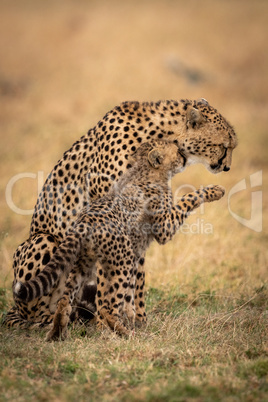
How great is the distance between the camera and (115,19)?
67.8 feet

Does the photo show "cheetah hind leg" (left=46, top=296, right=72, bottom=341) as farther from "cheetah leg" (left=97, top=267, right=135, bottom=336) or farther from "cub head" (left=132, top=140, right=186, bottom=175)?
"cub head" (left=132, top=140, right=186, bottom=175)

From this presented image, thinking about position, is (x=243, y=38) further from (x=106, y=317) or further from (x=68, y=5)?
(x=106, y=317)

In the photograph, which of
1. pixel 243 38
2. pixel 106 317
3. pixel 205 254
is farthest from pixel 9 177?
pixel 243 38

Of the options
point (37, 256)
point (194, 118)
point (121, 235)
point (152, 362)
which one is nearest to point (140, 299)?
point (121, 235)

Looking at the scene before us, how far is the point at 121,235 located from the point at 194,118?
106 cm

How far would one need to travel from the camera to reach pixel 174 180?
8703 millimetres

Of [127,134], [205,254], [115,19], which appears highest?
[115,19]

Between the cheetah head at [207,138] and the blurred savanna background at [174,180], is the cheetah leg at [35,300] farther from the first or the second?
the cheetah head at [207,138]

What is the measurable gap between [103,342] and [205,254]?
103 inches

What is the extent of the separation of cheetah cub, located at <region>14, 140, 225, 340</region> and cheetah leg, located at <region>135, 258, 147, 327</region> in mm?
80

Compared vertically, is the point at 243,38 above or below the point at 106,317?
above

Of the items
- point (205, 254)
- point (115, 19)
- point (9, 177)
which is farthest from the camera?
point (115, 19)

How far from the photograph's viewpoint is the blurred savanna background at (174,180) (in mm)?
3059

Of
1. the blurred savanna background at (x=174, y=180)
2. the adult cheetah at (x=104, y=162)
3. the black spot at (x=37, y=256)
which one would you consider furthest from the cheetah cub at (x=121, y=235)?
Answer: the black spot at (x=37, y=256)
